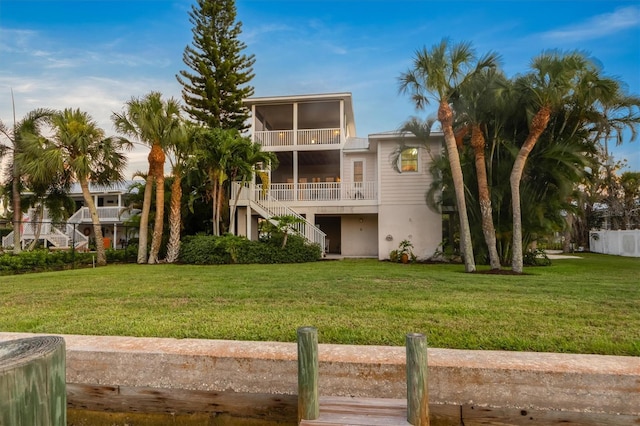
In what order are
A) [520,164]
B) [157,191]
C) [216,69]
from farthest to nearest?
[216,69]
[157,191]
[520,164]

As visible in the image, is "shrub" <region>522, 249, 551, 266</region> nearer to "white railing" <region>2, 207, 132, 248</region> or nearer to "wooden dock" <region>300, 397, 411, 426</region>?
"wooden dock" <region>300, 397, 411, 426</region>

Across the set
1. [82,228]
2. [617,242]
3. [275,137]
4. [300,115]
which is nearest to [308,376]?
[275,137]

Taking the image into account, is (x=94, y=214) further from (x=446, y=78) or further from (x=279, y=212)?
(x=446, y=78)

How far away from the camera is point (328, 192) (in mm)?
16984

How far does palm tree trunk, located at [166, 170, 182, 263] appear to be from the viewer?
1469 cm

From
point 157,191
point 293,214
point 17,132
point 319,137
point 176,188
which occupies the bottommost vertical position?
point 293,214

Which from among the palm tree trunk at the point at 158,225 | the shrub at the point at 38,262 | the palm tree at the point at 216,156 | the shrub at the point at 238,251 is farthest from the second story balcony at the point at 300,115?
the shrub at the point at 38,262

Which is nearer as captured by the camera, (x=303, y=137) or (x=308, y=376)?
(x=308, y=376)

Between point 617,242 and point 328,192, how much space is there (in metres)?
16.9

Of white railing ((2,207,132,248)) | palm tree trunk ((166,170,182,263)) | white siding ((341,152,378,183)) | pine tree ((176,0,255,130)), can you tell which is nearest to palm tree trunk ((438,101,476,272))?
white siding ((341,152,378,183))

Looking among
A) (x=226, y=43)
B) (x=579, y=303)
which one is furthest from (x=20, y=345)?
(x=226, y=43)

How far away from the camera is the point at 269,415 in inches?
127

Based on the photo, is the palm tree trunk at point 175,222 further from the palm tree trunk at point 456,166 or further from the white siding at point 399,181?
the palm tree trunk at point 456,166

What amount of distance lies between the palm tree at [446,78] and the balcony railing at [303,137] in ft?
22.2
